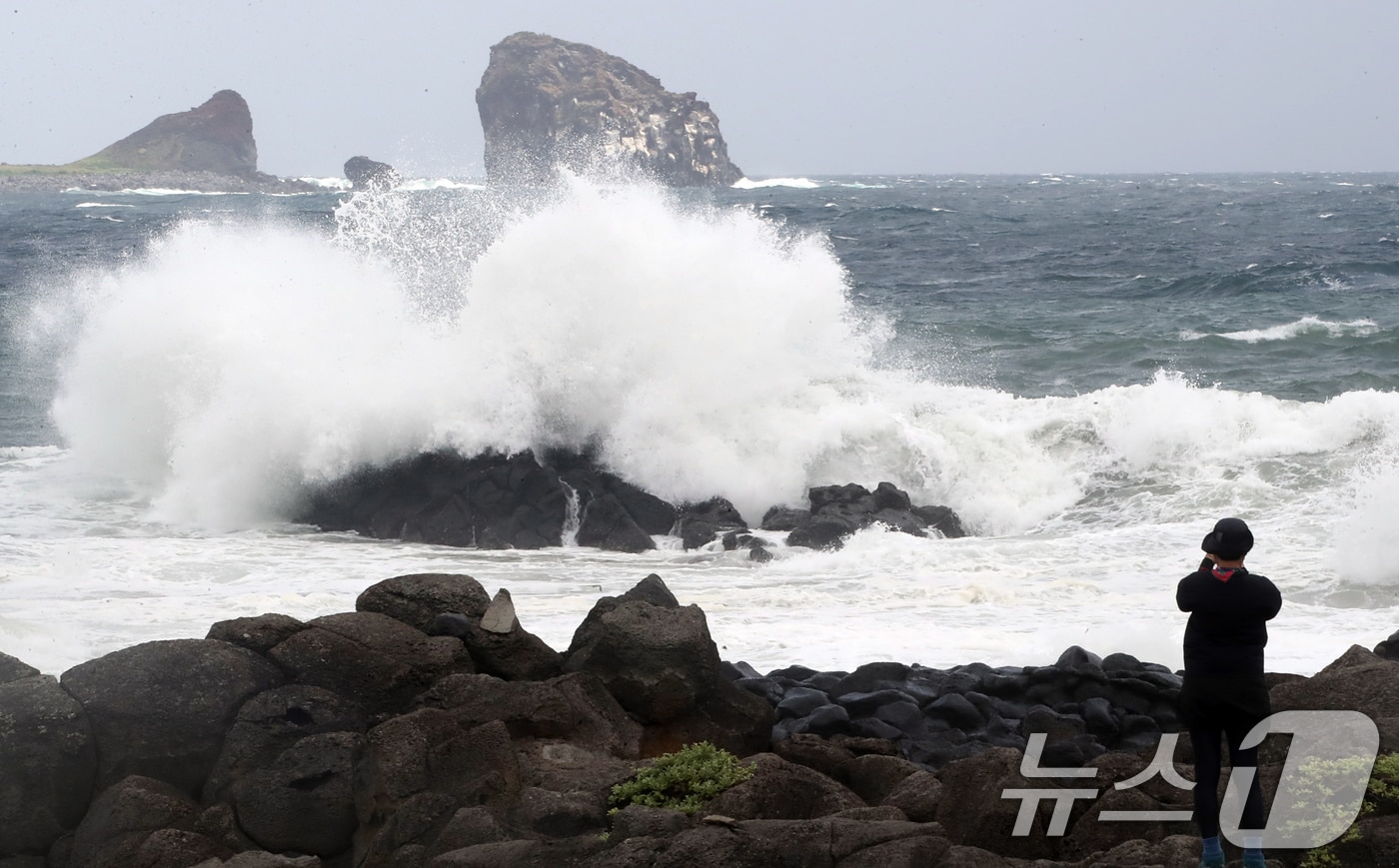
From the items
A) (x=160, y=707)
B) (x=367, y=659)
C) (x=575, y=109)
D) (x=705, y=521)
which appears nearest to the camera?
(x=160, y=707)

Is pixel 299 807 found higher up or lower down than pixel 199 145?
lower down

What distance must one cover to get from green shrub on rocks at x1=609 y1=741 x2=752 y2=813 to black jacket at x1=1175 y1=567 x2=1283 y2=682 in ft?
6.97

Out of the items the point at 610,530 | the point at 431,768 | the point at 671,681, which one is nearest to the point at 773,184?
the point at 610,530

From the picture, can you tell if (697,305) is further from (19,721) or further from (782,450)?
(19,721)

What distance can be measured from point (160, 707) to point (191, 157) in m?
150

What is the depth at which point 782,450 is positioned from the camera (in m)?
17.2

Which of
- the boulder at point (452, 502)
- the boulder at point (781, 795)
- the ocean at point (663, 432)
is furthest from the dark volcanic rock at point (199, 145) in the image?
the boulder at point (781, 795)

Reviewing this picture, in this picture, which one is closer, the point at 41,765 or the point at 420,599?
the point at 41,765

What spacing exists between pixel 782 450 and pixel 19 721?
11.8 meters

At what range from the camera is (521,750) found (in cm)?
670

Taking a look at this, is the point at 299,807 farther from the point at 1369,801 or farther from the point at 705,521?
the point at 705,521

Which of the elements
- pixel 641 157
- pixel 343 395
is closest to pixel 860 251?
pixel 343 395

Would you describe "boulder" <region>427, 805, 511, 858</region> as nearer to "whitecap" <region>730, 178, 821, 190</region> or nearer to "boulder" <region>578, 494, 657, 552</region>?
"boulder" <region>578, 494, 657, 552</region>

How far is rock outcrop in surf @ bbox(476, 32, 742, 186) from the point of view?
378 feet
